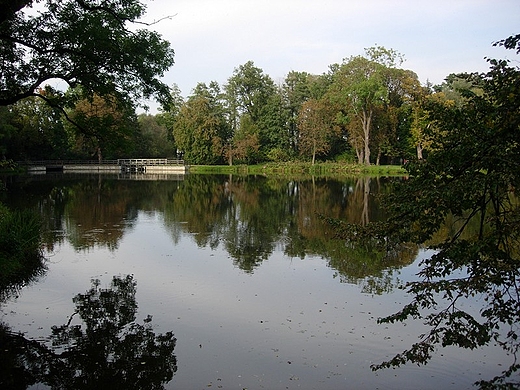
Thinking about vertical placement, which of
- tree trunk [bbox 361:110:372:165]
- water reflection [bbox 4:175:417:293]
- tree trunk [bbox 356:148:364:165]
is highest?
tree trunk [bbox 361:110:372:165]

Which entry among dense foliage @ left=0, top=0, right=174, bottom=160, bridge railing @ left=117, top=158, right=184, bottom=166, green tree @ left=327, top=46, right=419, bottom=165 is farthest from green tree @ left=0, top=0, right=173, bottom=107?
bridge railing @ left=117, top=158, right=184, bottom=166

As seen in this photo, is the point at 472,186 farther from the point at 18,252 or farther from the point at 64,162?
the point at 64,162

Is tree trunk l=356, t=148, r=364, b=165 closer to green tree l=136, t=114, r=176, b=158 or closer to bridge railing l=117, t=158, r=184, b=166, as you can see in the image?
bridge railing l=117, t=158, r=184, b=166

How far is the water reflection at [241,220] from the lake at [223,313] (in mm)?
106

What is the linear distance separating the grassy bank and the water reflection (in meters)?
21.3

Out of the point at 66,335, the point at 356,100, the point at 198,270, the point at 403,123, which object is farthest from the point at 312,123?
the point at 66,335

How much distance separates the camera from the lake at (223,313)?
6.04 meters

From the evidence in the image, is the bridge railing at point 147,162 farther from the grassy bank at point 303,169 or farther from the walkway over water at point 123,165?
the grassy bank at point 303,169

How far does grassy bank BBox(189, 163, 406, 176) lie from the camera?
52.9 metres

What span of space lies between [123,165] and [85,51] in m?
58.8

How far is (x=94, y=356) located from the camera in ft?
21.0

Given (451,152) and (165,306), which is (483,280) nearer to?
(451,152)

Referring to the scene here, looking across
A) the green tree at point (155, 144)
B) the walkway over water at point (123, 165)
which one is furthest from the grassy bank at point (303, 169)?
the green tree at point (155, 144)

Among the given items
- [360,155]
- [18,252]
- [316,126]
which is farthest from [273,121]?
[18,252]
